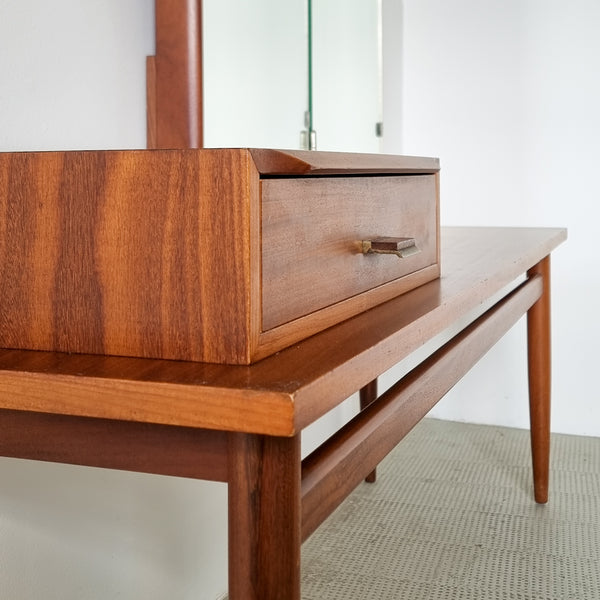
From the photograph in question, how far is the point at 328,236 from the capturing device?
0.78 meters

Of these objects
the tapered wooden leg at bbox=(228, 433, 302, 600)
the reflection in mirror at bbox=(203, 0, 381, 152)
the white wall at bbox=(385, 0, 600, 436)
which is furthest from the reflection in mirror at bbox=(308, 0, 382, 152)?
the tapered wooden leg at bbox=(228, 433, 302, 600)

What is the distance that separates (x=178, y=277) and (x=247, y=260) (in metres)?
0.05

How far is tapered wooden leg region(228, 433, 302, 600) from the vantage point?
0.56 meters

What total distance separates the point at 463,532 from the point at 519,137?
1231 millimetres

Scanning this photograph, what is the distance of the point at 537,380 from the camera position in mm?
1980

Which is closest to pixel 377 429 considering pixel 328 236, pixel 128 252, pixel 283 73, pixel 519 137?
pixel 328 236

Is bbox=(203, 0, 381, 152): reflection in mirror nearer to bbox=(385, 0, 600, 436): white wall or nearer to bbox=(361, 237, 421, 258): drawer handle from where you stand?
bbox=(361, 237, 421, 258): drawer handle

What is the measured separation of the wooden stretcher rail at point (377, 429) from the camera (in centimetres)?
64

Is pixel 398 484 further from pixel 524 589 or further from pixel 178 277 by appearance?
pixel 178 277

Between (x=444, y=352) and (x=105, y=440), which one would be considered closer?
(x=105, y=440)

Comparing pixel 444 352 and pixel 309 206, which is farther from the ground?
pixel 309 206

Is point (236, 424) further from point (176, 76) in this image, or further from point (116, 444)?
point (176, 76)

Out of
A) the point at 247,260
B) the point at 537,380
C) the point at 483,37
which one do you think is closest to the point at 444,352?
the point at 247,260

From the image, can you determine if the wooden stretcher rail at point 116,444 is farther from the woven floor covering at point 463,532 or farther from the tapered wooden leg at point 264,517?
the woven floor covering at point 463,532
